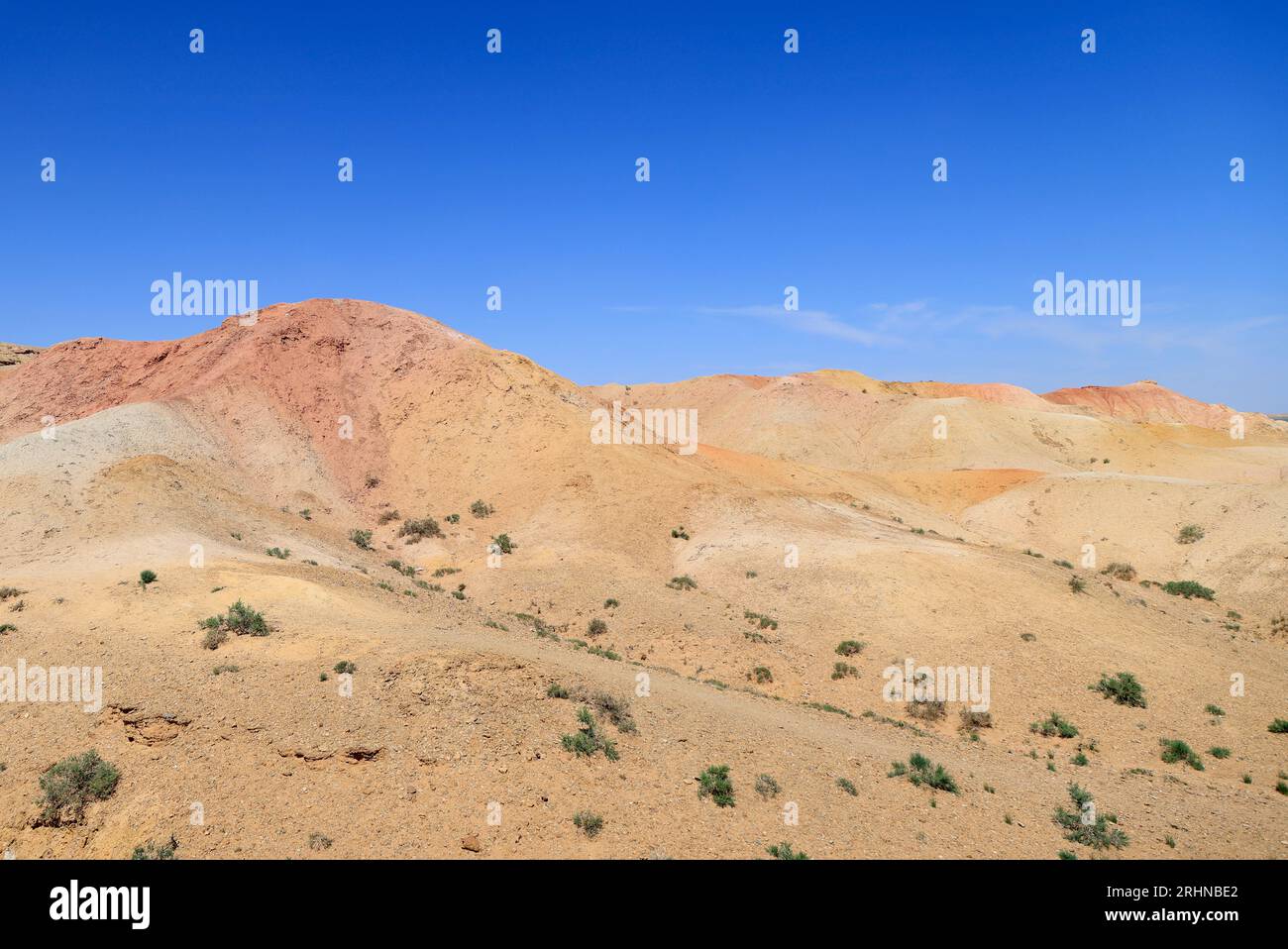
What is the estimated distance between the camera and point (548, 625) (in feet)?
72.8

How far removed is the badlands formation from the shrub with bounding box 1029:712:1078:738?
0.09m

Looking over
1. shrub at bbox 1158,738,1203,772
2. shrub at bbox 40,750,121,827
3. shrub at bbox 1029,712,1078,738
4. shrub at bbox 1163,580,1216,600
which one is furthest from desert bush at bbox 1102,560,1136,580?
shrub at bbox 40,750,121,827

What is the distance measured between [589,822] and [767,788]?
10.0 feet

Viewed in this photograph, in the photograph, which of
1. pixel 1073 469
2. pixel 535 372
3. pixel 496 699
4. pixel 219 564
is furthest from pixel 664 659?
pixel 1073 469

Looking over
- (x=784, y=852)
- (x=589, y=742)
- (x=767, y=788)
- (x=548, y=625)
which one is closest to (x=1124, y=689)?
(x=767, y=788)

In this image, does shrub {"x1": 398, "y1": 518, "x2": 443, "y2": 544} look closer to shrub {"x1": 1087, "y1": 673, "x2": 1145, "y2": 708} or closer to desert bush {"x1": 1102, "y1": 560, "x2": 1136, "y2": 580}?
shrub {"x1": 1087, "y1": 673, "x2": 1145, "y2": 708}

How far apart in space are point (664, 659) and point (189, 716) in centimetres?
1209

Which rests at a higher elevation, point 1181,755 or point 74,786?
point 74,786

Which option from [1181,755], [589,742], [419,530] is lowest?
[1181,755]

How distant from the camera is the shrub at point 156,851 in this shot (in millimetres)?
8328

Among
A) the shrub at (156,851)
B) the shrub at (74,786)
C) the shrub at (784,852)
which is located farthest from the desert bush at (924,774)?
the shrub at (74,786)

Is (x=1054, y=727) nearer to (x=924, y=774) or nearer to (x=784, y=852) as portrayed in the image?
(x=924, y=774)

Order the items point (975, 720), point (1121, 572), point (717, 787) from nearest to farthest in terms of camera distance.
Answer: point (717, 787)
point (975, 720)
point (1121, 572)
